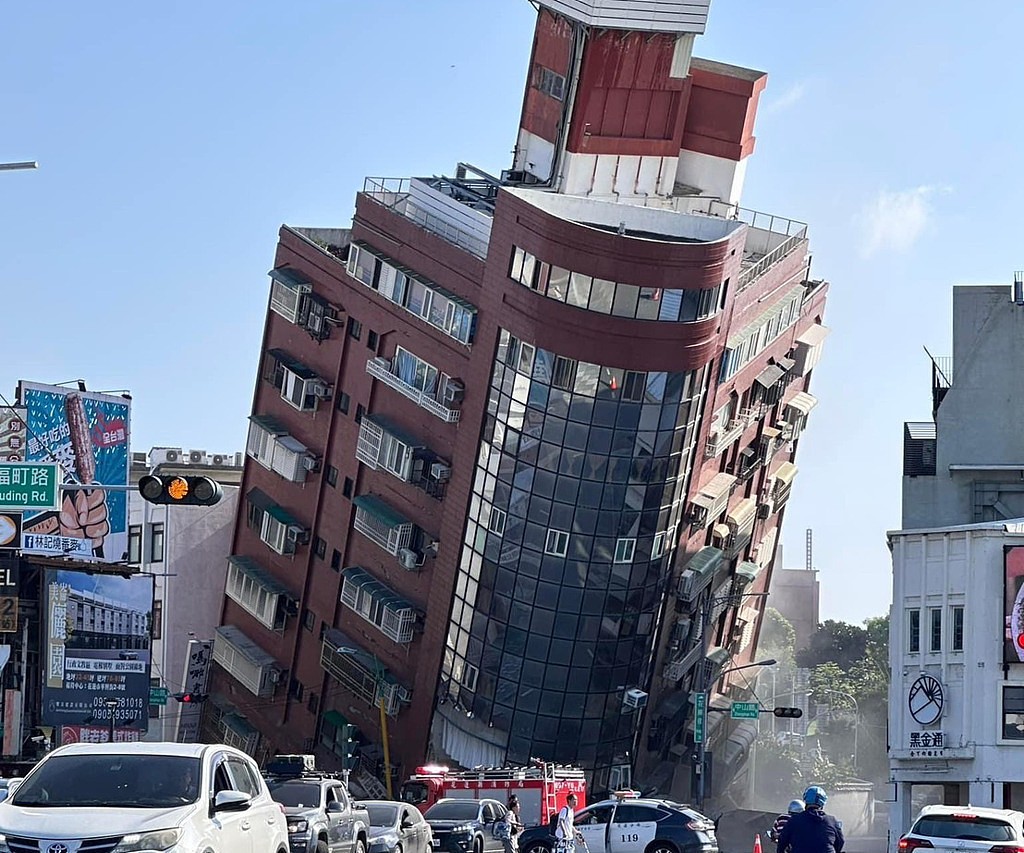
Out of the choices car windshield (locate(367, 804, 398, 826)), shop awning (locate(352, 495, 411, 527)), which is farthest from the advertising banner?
car windshield (locate(367, 804, 398, 826))

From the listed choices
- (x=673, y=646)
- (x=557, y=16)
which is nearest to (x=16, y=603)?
(x=673, y=646)

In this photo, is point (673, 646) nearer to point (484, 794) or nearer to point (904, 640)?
point (904, 640)

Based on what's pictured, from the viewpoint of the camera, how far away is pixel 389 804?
1390 inches

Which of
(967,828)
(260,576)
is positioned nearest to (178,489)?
(967,828)

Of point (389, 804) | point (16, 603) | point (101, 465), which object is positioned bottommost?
point (389, 804)

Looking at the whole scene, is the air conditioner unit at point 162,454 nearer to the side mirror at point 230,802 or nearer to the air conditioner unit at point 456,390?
the air conditioner unit at point 456,390

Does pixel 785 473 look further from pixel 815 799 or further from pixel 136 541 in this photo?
pixel 815 799

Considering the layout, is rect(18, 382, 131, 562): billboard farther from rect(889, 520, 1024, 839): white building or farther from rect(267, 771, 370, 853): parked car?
rect(267, 771, 370, 853): parked car

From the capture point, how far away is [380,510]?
7862 centimetres

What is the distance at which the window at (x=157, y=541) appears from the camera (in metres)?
108

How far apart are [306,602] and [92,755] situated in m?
65.1

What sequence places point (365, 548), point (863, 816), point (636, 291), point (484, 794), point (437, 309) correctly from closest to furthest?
point (484, 794) < point (636, 291) < point (437, 309) < point (365, 548) < point (863, 816)

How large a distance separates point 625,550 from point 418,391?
9920 millimetres

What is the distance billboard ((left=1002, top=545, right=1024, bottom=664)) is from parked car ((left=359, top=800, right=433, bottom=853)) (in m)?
38.3
